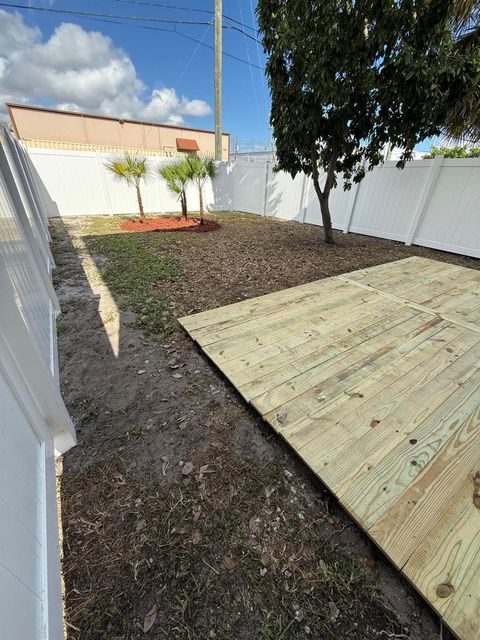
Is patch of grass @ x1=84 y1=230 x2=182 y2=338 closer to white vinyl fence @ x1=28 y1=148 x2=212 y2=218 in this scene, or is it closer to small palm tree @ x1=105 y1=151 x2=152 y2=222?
small palm tree @ x1=105 y1=151 x2=152 y2=222

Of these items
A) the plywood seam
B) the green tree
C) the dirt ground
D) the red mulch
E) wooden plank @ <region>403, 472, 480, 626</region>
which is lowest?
the dirt ground

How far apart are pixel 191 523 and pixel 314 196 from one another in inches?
325

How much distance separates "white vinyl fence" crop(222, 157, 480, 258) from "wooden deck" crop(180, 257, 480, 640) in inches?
119

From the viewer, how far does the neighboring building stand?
17.0 m

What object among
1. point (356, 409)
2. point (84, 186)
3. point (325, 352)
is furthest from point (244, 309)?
point (84, 186)

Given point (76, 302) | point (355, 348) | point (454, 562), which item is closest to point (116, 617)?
point (454, 562)

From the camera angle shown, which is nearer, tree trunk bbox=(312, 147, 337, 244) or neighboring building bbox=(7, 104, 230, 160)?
tree trunk bbox=(312, 147, 337, 244)

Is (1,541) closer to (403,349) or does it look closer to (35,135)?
(403,349)

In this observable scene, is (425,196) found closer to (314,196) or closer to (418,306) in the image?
(314,196)

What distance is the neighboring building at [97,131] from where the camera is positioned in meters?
17.0

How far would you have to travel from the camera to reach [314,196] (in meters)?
7.74

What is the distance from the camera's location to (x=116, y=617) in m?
0.98

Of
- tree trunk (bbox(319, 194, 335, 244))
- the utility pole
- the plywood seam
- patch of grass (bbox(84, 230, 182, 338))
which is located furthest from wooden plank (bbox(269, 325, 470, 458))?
the utility pole

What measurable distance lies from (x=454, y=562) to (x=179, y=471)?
4.14 feet
